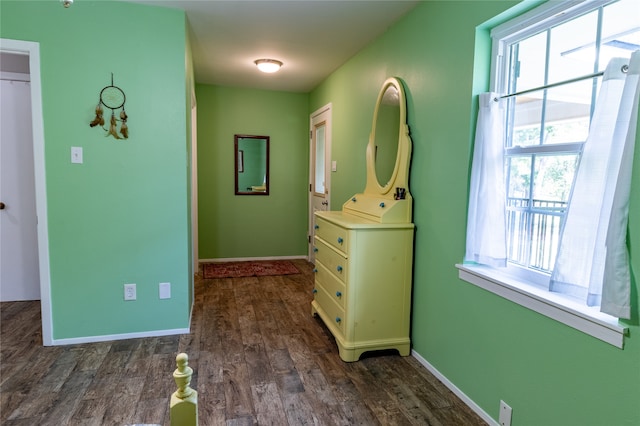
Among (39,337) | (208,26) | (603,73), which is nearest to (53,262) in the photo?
(39,337)

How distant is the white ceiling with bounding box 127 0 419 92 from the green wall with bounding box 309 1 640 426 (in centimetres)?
25

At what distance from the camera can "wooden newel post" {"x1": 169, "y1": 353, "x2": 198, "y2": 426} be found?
0.81 metres

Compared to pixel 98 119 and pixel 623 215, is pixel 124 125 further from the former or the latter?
pixel 623 215

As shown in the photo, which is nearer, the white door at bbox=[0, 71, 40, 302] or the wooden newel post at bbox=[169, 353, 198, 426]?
the wooden newel post at bbox=[169, 353, 198, 426]

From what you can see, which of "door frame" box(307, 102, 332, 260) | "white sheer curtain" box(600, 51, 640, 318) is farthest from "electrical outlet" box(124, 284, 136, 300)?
"white sheer curtain" box(600, 51, 640, 318)

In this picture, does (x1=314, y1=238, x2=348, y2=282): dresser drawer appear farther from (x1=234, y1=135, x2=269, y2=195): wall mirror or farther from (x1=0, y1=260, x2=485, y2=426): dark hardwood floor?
(x1=234, y1=135, x2=269, y2=195): wall mirror

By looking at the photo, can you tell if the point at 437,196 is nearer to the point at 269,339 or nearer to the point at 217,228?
the point at 269,339

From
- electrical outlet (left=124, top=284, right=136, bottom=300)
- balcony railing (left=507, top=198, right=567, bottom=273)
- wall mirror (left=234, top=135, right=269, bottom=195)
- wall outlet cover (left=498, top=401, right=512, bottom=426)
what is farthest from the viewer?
wall mirror (left=234, top=135, right=269, bottom=195)

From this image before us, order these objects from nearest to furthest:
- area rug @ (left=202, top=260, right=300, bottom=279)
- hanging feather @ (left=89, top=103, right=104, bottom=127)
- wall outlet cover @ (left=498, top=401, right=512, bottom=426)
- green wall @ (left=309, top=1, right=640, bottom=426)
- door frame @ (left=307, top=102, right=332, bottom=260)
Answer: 1. green wall @ (left=309, top=1, right=640, bottom=426)
2. wall outlet cover @ (left=498, top=401, right=512, bottom=426)
3. hanging feather @ (left=89, top=103, right=104, bottom=127)
4. door frame @ (left=307, top=102, right=332, bottom=260)
5. area rug @ (left=202, top=260, right=300, bottom=279)

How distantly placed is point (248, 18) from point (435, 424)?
2.85 m

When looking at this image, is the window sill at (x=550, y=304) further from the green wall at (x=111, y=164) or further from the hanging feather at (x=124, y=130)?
the hanging feather at (x=124, y=130)

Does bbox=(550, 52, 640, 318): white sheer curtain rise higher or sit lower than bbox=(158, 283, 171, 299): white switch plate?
higher

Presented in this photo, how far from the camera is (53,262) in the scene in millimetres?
2576

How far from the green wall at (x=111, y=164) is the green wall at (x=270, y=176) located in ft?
7.29
